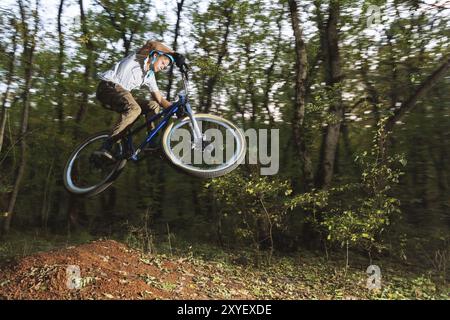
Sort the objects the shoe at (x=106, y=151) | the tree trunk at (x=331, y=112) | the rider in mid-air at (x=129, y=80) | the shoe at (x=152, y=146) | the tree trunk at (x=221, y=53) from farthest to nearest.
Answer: the tree trunk at (x=221, y=53) < the tree trunk at (x=331, y=112) < the shoe at (x=152, y=146) < the shoe at (x=106, y=151) < the rider in mid-air at (x=129, y=80)

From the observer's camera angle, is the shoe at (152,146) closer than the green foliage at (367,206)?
Yes

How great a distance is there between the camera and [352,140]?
419 inches

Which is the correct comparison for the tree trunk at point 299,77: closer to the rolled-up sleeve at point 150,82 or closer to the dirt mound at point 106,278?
the dirt mound at point 106,278

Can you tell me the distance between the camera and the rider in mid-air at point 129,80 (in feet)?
14.3

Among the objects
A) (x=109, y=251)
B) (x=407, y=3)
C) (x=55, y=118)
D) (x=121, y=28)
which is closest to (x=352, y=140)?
(x=407, y=3)

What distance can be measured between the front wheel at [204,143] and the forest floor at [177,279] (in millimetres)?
1685

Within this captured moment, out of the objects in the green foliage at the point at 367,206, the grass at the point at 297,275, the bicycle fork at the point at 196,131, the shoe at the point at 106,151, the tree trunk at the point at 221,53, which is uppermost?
the tree trunk at the point at 221,53

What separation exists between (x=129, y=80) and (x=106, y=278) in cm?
245

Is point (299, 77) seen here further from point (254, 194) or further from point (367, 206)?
point (367, 206)

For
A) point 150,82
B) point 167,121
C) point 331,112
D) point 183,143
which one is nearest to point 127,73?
point 150,82

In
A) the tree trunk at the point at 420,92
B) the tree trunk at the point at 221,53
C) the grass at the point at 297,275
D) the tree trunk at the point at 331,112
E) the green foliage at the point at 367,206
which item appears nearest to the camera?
the grass at the point at 297,275

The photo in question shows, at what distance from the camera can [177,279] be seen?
5445 millimetres

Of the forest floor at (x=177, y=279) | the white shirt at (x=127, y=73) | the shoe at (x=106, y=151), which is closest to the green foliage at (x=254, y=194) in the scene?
the forest floor at (x=177, y=279)

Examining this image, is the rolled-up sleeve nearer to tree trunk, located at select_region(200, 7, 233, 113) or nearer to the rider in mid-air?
the rider in mid-air
